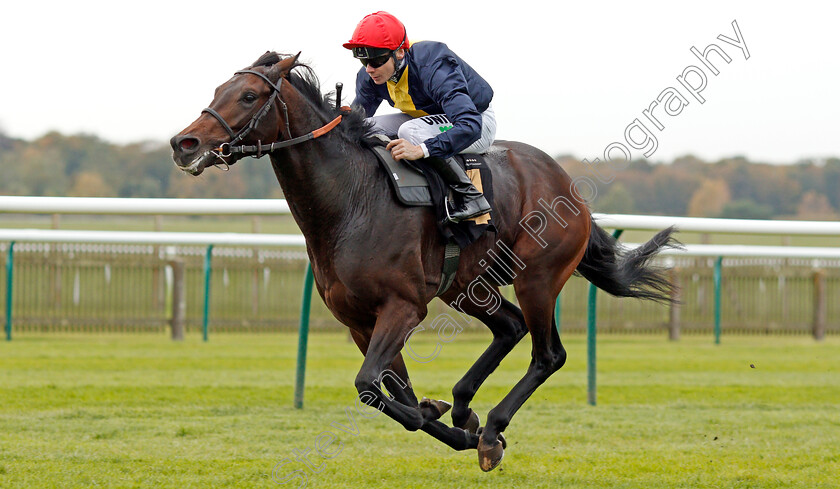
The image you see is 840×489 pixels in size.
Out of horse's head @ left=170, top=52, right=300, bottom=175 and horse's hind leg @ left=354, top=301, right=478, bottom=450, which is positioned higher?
horse's head @ left=170, top=52, right=300, bottom=175

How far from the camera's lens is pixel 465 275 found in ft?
14.2

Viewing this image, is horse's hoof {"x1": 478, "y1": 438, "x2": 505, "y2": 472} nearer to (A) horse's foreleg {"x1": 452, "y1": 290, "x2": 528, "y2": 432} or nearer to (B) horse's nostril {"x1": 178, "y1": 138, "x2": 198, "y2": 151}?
(A) horse's foreleg {"x1": 452, "y1": 290, "x2": 528, "y2": 432}

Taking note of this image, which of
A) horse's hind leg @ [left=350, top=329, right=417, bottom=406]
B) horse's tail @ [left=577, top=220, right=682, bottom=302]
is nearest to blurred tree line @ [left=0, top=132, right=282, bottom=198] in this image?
horse's tail @ [left=577, top=220, right=682, bottom=302]

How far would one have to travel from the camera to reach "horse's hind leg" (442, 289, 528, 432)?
457cm

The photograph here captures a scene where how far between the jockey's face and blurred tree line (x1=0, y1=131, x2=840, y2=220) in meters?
10.1

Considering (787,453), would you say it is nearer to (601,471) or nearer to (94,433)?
(601,471)

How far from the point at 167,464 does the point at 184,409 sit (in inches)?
78.2

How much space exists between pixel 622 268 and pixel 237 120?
8.12ft

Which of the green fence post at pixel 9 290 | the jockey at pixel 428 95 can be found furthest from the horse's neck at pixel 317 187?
the green fence post at pixel 9 290

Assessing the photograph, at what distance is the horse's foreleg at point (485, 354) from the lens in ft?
15.0

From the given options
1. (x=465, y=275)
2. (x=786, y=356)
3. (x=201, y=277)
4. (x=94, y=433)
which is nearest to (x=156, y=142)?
(x=201, y=277)

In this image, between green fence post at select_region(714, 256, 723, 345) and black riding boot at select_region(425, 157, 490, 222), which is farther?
green fence post at select_region(714, 256, 723, 345)

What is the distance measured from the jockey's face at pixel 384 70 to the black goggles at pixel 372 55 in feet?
0.08

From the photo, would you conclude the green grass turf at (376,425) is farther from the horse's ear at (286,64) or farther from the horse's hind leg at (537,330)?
the horse's ear at (286,64)
